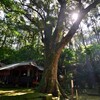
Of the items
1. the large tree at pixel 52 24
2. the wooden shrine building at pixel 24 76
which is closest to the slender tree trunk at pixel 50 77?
the large tree at pixel 52 24

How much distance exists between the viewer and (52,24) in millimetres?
18078

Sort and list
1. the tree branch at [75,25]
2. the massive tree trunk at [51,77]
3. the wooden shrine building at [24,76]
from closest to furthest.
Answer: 1. the tree branch at [75,25]
2. the massive tree trunk at [51,77]
3. the wooden shrine building at [24,76]

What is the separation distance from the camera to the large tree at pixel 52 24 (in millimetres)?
13049

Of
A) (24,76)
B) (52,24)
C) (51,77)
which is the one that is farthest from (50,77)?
(24,76)

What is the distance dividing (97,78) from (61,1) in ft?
37.8

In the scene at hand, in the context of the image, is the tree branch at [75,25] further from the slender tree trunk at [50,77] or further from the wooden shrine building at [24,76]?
the wooden shrine building at [24,76]

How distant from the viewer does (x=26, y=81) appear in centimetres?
2312

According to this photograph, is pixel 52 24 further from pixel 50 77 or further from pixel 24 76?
pixel 24 76

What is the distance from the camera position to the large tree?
13.0m

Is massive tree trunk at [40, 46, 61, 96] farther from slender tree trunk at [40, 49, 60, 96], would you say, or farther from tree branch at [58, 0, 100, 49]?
tree branch at [58, 0, 100, 49]

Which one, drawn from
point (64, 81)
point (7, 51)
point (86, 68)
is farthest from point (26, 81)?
point (7, 51)

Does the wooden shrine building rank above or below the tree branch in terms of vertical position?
below

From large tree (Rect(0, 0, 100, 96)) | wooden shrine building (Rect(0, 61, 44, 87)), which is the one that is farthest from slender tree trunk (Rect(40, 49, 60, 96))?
wooden shrine building (Rect(0, 61, 44, 87))

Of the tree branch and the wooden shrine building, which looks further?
the wooden shrine building
